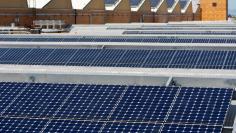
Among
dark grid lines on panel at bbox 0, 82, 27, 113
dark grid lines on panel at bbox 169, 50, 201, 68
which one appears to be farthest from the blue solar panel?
dark grid lines on panel at bbox 169, 50, 201, 68

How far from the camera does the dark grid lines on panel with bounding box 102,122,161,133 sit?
10.3 m

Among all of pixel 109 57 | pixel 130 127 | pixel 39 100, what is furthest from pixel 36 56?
pixel 130 127

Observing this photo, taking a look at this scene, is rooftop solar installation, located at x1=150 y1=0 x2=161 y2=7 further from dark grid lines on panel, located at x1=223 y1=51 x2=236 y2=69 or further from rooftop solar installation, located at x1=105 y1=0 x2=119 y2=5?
dark grid lines on panel, located at x1=223 y1=51 x2=236 y2=69

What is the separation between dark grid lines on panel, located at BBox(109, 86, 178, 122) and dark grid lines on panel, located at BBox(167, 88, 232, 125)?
0.23 meters

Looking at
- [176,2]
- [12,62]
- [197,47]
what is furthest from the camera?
[176,2]

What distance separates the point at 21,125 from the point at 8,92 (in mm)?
2088

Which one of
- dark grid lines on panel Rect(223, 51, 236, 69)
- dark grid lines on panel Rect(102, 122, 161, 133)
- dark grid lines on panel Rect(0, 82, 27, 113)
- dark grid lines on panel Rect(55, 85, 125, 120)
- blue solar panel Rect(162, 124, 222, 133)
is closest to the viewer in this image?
blue solar panel Rect(162, 124, 222, 133)

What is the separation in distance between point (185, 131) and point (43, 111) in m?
3.19

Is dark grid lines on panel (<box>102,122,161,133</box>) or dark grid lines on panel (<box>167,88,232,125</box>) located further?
dark grid lines on panel (<box>167,88,232,125</box>)

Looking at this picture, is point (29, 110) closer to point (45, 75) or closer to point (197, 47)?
point (45, 75)

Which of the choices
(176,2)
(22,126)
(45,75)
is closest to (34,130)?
(22,126)

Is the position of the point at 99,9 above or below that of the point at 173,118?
below

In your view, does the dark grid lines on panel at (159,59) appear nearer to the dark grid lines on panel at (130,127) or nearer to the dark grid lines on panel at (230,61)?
the dark grid lines on panel at (230,61)

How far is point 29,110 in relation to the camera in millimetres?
11602
